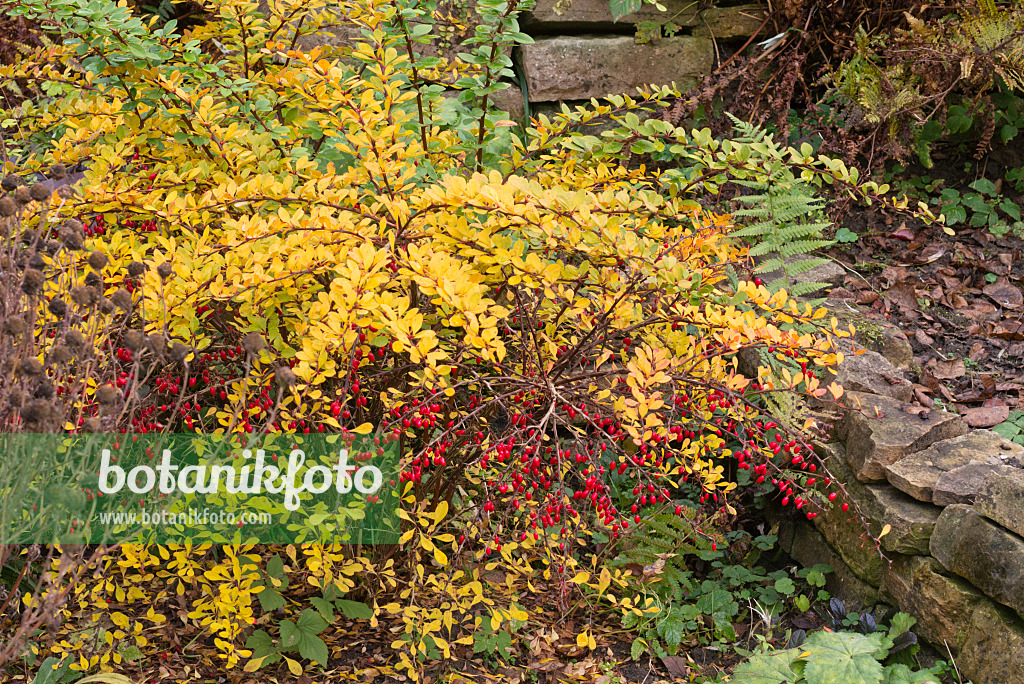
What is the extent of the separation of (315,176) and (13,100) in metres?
3.01

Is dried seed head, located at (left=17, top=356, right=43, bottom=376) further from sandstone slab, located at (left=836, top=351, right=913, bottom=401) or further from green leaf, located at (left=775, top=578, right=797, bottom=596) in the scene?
sandstone slab, located at (left=836, top=351, right=913, bottom=401)

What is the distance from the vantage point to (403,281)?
1.90 meters

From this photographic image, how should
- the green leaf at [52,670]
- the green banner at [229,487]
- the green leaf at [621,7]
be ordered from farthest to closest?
1. the green leaf at [621,7]
2. the green leaf at [52,670]
3. the green banner at [229,487]

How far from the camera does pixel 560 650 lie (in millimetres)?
2377

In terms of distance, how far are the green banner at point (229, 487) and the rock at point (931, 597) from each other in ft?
4.74

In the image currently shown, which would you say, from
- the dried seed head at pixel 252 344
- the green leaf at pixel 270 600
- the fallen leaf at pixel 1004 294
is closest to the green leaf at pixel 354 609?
the green leaf at pixel 270 600

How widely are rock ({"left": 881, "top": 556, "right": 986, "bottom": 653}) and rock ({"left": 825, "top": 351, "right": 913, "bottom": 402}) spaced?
2.01 feet

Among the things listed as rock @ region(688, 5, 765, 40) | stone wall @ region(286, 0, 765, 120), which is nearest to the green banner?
stone wall @ region(286, 0, 765, 120)

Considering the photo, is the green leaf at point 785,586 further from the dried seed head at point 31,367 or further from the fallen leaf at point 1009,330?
the dried seed head at point 31,367

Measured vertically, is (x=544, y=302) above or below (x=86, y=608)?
above

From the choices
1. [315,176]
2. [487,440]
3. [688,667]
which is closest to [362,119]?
[315,176]

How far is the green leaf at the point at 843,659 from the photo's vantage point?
1.99 m

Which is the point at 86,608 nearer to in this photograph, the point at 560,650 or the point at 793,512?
the point at 560,650

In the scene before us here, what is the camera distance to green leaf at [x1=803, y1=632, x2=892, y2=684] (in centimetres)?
199
